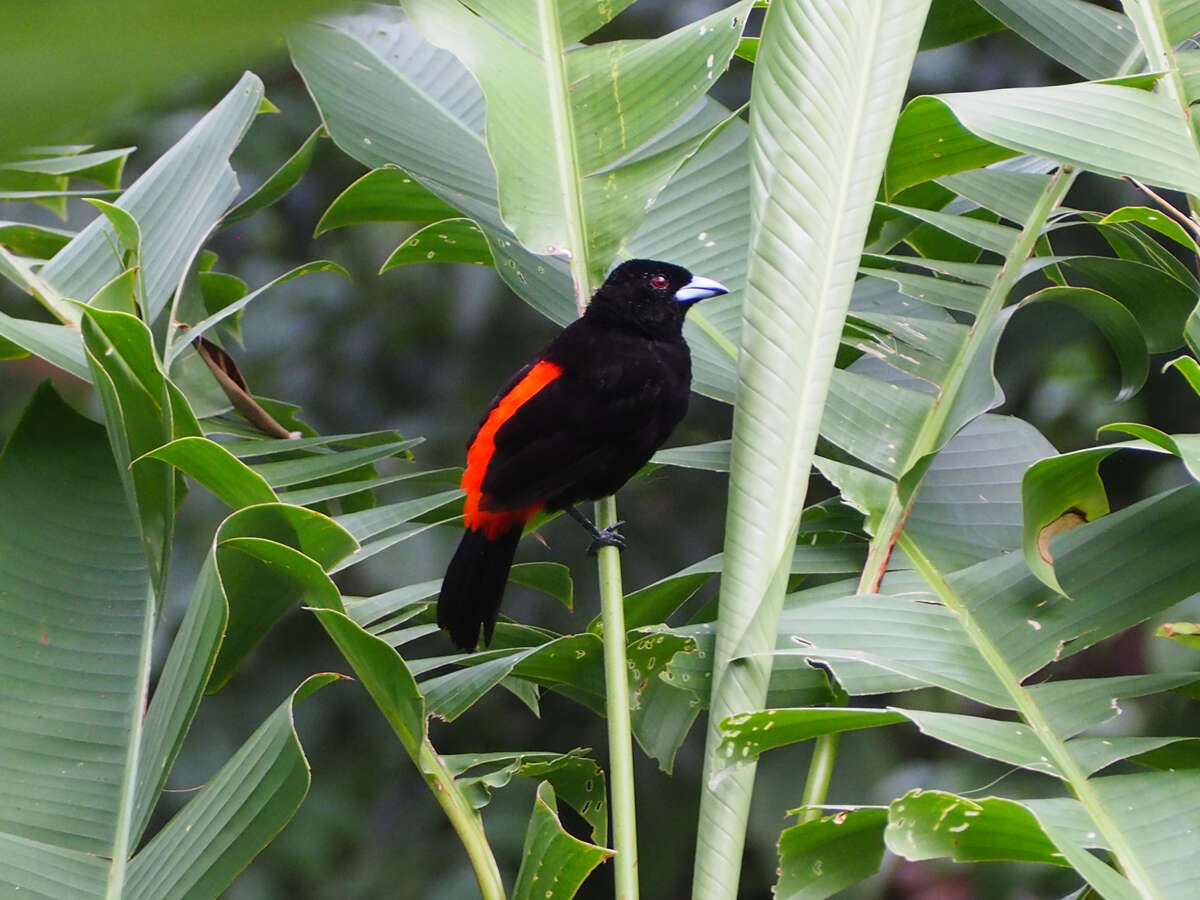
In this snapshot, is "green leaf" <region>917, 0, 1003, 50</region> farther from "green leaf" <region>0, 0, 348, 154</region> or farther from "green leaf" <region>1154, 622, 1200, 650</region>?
"green leaf" <region>0, 0, 348, 154</region>

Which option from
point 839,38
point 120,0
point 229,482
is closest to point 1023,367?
point 839,38

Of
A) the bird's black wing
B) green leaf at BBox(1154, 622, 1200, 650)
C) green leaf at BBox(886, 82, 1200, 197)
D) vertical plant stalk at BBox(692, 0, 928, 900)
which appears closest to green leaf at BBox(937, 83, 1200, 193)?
green leaf at BBox(886, 82, 1200, 197)

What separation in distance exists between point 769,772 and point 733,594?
1869mm

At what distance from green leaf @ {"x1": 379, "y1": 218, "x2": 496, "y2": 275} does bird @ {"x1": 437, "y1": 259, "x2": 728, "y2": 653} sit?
0.24m

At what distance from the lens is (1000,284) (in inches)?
68.7

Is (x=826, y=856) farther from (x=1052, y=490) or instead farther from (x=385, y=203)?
(x=385, y=203)

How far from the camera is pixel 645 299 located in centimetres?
236

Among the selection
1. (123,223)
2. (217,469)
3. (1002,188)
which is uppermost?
(1002,188)

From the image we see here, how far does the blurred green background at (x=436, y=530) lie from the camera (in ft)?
9.89

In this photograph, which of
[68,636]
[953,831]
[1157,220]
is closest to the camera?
[953,831]

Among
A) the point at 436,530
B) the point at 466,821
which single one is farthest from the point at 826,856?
the point at 436,530

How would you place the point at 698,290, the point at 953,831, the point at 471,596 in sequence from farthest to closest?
1. the point at 698,290
2. the point at 471,596
3. the point at 953,831

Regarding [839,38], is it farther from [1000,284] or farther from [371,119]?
[371,119]

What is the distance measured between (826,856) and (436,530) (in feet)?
6.13
